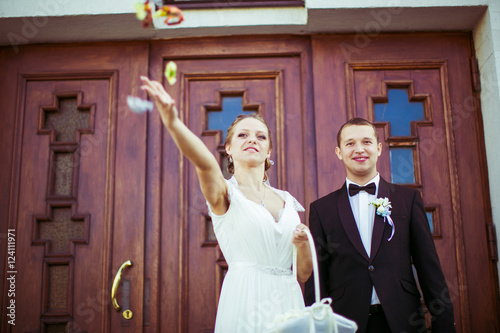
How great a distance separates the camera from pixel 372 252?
2.52m

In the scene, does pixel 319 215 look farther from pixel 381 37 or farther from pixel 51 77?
pixel 51 77

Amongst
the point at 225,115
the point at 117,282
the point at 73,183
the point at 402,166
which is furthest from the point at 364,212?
the point at 73,183

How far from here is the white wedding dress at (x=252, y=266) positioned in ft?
7.44

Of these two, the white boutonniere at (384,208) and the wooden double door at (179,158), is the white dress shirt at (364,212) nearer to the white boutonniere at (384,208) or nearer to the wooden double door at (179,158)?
the white boutonniere at (384,208)

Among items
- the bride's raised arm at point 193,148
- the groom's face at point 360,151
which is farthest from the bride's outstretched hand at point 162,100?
the groom's face at point 360,151

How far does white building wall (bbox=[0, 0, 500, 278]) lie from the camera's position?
3318 mm

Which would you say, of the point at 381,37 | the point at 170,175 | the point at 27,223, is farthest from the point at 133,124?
the point at 381,37

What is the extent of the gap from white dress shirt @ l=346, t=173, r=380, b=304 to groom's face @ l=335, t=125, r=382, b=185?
59mm

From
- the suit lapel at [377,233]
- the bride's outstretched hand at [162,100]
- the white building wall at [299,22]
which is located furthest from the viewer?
the white building wall at [299,22]

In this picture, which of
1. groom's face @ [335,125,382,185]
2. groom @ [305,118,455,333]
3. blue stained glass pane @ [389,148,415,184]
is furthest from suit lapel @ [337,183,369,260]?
blue stained glass pane @ [389,148,415,184]

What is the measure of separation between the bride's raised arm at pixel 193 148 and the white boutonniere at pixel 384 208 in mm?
832

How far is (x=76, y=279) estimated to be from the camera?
3.31m

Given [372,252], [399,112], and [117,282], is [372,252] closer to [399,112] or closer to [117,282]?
[399,112]

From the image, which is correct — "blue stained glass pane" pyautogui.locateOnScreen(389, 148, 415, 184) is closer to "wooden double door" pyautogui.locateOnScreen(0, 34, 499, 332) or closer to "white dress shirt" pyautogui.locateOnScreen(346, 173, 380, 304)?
"wooden double door" pyautogui.locateOnScreen(0, 34, 499, 332)
